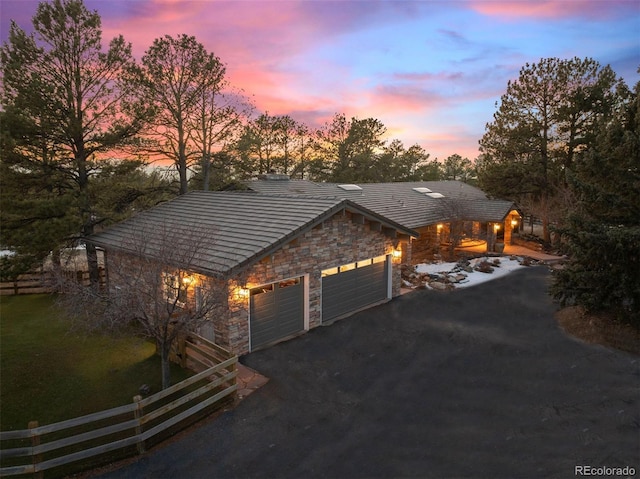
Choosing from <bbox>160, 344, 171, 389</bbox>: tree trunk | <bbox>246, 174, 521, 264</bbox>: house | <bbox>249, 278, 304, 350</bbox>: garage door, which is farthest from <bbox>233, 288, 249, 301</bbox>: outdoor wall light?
<bbox>246, 174, 521, 264</bbox>: house

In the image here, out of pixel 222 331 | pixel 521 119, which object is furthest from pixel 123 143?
pixel 521 119

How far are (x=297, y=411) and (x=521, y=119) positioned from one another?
29859 mm

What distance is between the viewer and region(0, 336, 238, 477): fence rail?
20.9 feet

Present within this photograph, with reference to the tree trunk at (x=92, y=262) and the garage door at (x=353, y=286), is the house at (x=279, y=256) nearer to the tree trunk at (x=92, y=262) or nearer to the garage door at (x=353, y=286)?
the garage door at (x=353, y=286)

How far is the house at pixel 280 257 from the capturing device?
1134 centimetres

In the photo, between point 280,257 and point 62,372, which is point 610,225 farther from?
point 62,372

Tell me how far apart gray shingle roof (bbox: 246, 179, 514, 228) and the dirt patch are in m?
11.3

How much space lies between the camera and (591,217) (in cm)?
1374

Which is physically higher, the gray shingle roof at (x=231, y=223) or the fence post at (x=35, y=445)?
the gray shingle roof at (x=231, y=223)

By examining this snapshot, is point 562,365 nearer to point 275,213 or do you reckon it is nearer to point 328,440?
point 328,440

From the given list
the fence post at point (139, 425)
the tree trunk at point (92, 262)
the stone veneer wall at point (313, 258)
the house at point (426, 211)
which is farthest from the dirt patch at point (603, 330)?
the tree trunk at point (92, 262)

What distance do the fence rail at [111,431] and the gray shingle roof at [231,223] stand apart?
267 centimetres

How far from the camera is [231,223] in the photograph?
547 inches

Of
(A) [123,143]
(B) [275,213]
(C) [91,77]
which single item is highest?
(C) [91,77]
